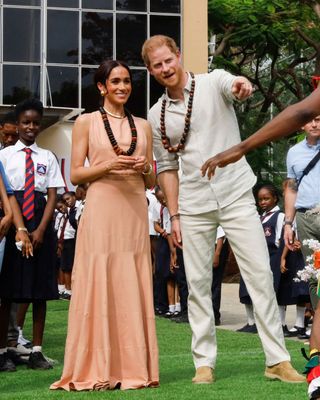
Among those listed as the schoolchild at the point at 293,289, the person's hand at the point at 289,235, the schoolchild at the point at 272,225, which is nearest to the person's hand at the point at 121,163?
the person's hand at the point at 289,235

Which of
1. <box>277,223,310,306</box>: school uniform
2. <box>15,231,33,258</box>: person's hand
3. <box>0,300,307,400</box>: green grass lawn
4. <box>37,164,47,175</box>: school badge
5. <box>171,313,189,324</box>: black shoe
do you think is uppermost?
<box>37,164,47,175</box>: school badge

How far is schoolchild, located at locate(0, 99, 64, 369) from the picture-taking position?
9500 millimetres

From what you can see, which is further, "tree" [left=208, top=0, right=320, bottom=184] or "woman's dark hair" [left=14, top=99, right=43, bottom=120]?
"tree" [left=208, top=0, right=320, bottom=184]

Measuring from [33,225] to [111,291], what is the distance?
149 centimetres

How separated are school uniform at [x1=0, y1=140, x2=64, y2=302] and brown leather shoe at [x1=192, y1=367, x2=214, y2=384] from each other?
5.55ft

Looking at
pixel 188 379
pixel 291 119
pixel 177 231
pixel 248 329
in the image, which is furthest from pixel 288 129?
pixel 248 329

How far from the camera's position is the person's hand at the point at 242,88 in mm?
7823

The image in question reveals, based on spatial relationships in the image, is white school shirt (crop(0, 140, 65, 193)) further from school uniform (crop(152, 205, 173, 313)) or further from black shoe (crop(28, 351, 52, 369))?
school uniform (crop(152, 205, 173, 313))

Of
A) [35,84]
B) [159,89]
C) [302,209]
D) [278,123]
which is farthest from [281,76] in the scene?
[278,123]

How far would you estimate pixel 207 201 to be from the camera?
27.4 ft

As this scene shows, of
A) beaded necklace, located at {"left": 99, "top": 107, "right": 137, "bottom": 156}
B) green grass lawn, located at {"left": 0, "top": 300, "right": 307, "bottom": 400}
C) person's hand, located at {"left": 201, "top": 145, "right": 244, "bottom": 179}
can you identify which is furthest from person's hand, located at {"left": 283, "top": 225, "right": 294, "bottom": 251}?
person's hand, located at {"left": 201, "top": 145, "right": 244, "bottom": 179}

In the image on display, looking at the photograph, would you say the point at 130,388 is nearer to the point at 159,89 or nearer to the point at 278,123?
the point at 278,123

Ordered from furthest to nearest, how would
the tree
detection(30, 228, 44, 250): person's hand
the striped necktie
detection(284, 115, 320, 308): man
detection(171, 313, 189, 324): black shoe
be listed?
the tree → detection(171, 313, 189, 324): black shoe → detection(284, 115, 320, 308): man → the striped necktie → detection(30, 228, 44, 250): person's hand

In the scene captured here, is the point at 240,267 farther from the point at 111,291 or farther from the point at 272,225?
the point at 272,225
